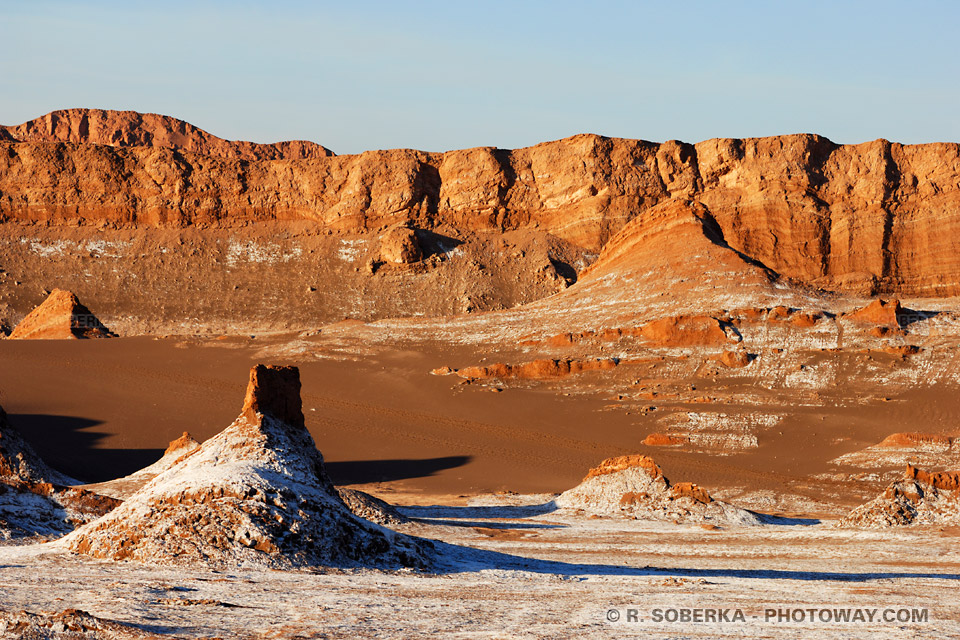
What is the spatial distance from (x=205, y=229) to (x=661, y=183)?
31.6m

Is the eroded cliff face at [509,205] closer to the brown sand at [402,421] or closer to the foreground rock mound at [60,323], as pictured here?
the foreground rock mound at [60,323]

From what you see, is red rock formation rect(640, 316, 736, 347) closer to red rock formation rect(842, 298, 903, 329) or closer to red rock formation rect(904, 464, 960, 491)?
red rock formation rect(842, 298, 903, 329)

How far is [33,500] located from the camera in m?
17.2

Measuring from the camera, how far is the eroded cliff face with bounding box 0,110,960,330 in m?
64.6

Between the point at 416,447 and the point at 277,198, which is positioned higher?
the point at 277,198

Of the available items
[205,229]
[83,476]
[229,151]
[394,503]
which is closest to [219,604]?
[394,503]

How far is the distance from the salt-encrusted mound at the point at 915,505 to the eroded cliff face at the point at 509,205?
39.5 metres

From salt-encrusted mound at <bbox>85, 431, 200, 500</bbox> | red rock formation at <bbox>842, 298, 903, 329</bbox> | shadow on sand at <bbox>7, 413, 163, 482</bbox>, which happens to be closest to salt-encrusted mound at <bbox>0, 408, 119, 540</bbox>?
salt-encrusted mound at <bbox>85, 431, 200, 500</bbox>

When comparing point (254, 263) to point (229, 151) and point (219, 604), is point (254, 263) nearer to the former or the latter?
point (219, 604)

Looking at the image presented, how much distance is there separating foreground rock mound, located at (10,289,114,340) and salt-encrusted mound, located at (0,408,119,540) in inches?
1532

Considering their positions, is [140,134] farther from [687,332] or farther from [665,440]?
[665,440]

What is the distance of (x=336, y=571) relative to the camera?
1378 centimetres

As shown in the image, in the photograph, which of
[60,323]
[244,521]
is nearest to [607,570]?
[244,521]

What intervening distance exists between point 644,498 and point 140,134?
5385 inches
